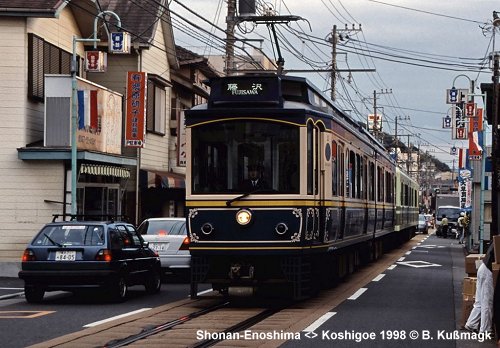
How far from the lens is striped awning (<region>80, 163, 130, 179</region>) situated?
27.2 m

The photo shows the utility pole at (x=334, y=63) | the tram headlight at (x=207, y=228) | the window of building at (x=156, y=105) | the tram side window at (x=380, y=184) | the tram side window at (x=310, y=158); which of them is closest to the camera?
the tram headlight at (x=207, y=228)

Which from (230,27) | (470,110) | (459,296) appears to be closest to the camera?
(459,296)

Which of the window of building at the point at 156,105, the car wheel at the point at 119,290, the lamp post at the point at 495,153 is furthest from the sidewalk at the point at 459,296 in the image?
the window of building at the point at 156,105

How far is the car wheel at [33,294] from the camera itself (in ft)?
57.7

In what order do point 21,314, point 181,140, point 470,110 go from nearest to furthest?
1. point 21,314
2. point 181,140
3. point 470,110

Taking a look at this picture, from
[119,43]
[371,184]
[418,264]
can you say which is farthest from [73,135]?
[418,264]

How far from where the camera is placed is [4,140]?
26531 mm

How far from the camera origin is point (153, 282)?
1989 centimetres

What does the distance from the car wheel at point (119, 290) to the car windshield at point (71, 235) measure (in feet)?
2.53

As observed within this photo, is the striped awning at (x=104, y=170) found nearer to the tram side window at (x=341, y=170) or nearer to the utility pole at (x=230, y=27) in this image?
the utility pole at (x=230, y=27)

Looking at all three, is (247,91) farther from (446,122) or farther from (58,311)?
(446,122)

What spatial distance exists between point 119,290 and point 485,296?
23.7 feet

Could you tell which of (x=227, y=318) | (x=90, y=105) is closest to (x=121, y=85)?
(x=90, y=105)

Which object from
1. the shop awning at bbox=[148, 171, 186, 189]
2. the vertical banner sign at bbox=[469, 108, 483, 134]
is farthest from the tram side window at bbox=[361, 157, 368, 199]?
the vertical banner sign at bbox=[469, 108, 483, 134]
